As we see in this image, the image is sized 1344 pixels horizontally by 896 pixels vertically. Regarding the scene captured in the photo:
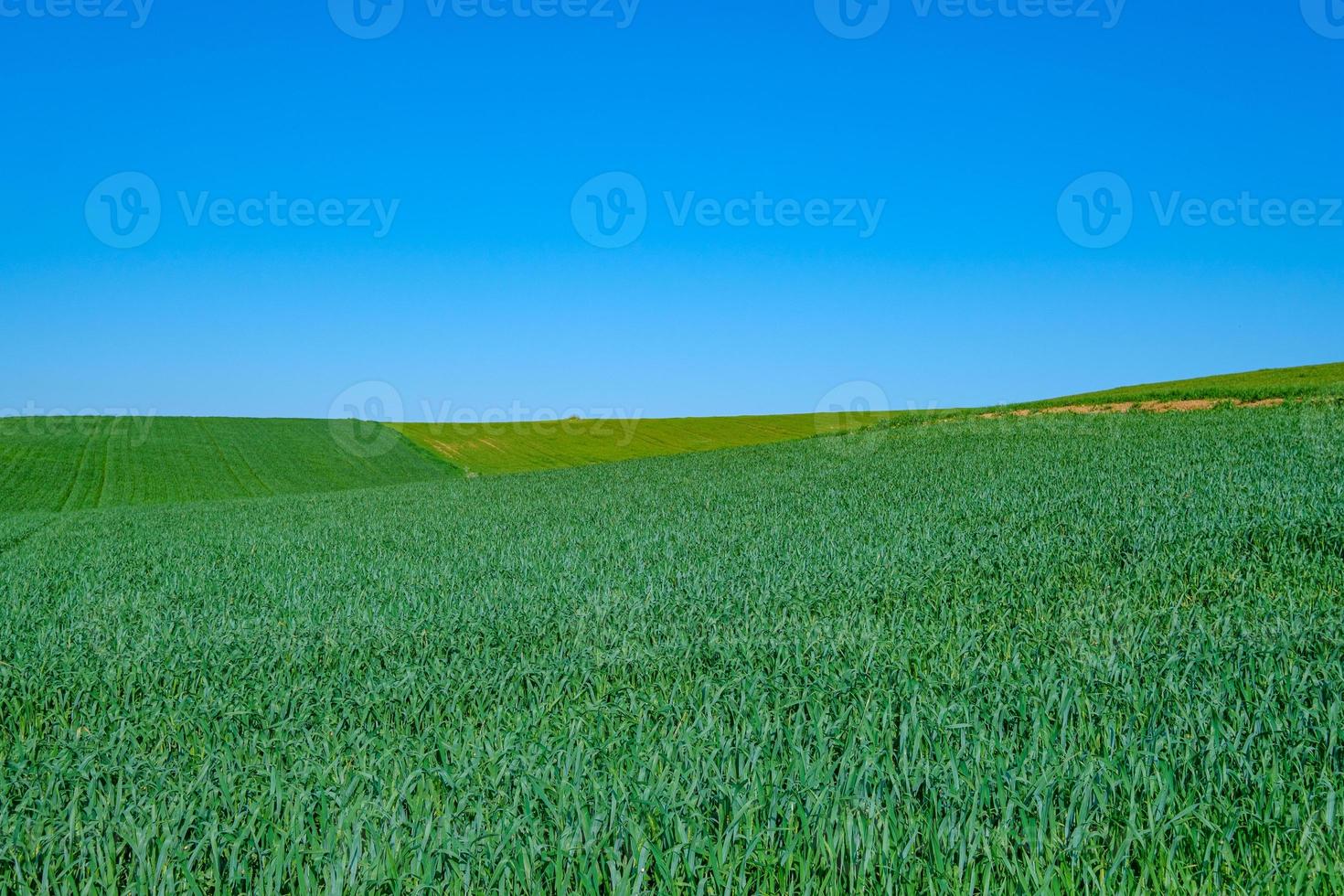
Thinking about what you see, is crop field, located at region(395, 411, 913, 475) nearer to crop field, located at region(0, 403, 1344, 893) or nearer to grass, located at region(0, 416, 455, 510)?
grass, located at region(0, 416, 455, 510)

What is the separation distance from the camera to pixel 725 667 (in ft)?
18.6

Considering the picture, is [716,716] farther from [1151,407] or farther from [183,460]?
[183,460]

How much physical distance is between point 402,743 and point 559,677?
1.48 m

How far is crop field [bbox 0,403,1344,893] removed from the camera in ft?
9.61

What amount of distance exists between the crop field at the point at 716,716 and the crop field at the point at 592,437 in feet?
143

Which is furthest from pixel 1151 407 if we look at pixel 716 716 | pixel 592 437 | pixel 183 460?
pixel 183 460

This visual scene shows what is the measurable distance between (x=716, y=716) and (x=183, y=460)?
5609 centimetres

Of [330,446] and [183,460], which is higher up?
[330,446]

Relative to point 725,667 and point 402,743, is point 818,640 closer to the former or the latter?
point 725,667

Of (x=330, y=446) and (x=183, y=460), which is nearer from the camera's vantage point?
(x=183, y=460)

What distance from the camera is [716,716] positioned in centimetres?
457

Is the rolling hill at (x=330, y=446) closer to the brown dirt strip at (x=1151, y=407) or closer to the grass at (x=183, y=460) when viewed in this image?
the grass at (x=183, y=460)

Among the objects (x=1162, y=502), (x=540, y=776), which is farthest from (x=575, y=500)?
(x=540, y=776)

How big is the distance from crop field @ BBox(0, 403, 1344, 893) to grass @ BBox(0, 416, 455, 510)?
35.5 metres
